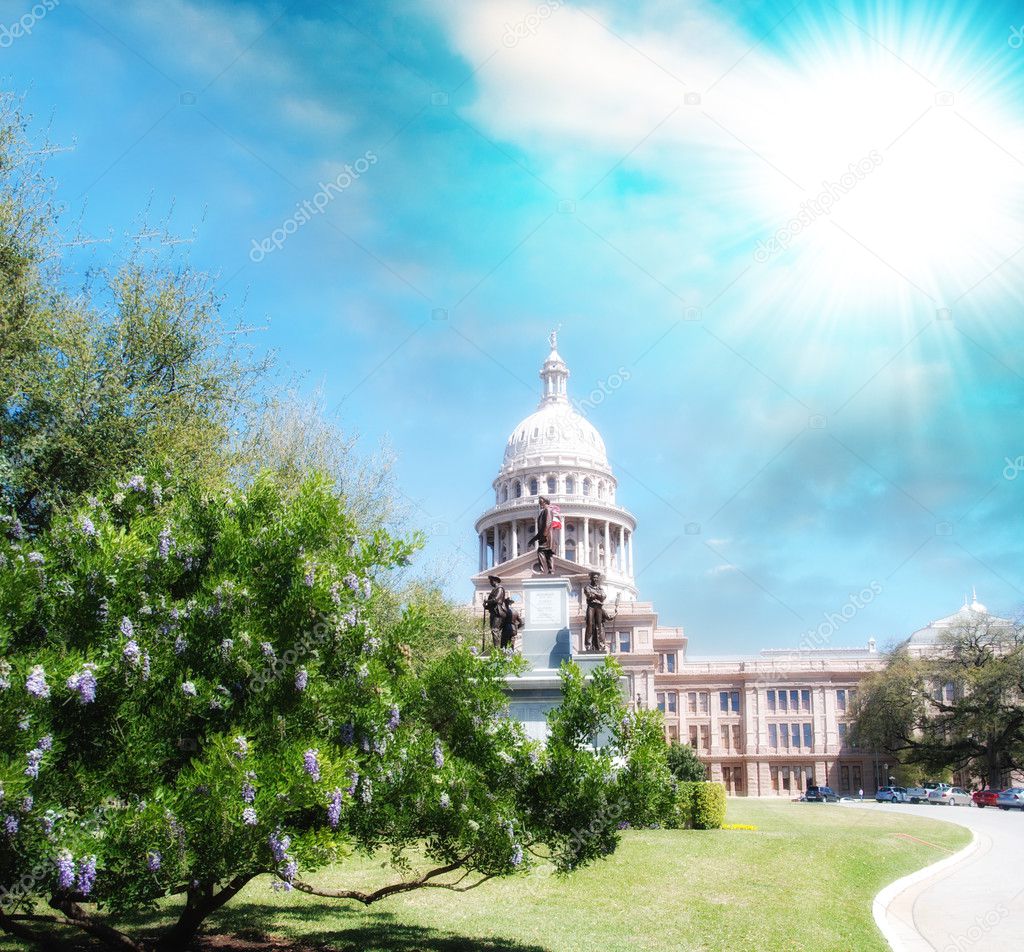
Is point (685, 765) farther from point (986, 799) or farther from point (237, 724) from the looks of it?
point (237, 724)

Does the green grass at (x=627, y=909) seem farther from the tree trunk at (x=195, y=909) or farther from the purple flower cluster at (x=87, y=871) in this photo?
the purple flower cluster at (x=87, y=871)

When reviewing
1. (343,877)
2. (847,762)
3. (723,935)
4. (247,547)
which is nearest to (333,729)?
(247,547)

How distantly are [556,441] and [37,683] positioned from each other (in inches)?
4481

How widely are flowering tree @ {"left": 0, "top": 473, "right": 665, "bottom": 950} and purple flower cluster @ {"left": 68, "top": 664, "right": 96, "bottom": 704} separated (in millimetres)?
18

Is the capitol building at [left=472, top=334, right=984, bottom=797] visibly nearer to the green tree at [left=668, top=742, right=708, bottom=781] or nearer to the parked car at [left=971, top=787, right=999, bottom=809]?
the parked car at [left=971, top=787, right=999, bottom=809]

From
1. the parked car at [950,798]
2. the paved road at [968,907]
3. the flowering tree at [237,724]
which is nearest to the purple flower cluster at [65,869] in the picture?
the flowering tree at [237,724]

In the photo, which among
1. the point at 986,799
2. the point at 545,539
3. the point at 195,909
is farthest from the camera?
the point at 986,799

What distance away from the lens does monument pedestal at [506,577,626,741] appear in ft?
64.3

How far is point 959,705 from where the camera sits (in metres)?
71.5

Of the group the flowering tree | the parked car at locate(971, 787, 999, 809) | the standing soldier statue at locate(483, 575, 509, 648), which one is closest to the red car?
the parked car at locate(971, 787, 999, 809)

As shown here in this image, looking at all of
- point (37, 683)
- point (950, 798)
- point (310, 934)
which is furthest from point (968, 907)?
point (950, 798)

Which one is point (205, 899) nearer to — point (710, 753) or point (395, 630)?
point (395, 630)

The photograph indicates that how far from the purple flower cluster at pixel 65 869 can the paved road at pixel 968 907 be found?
35.3ft

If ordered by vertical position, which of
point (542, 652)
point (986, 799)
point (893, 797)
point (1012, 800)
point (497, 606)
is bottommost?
point (893, 797)
